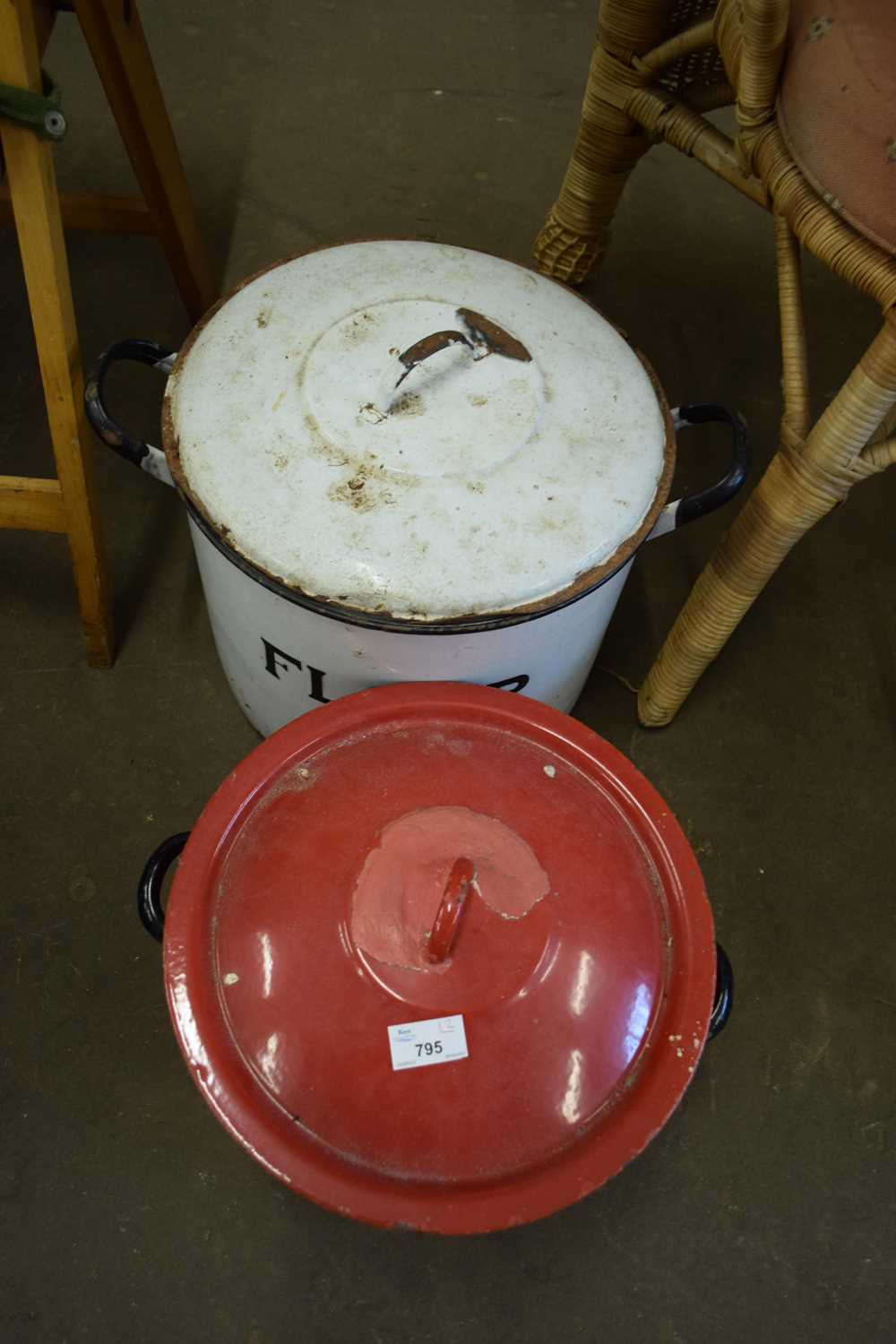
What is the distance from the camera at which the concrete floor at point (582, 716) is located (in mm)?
1055

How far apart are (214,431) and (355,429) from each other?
0.48 feet

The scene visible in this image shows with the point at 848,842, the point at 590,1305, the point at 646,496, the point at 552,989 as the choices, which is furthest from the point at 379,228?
the point at 590,1305

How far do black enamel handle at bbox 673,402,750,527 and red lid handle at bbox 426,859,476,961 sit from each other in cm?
50

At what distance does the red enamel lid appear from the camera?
2.44 ft

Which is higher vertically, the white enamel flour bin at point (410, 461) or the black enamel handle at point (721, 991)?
the white enamel flour bin at point (410, 461)

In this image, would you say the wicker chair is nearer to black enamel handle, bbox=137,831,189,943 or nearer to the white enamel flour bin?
the white enamel flour bin

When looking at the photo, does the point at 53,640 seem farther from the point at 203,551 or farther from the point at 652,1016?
the point at 652,1016

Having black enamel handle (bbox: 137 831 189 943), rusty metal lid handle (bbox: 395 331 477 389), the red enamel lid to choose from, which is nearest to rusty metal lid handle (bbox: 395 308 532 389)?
rusty metal lid handle (bbox: 395 331 477 389)

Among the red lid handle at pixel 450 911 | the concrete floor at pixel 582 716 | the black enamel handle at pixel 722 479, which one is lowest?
the concrete floor at pixel 582 716

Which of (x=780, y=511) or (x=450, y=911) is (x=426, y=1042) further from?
(x=780, y=511)

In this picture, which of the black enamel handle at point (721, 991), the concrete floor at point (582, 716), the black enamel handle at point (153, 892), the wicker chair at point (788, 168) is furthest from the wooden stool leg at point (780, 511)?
the black enamel handle at point (153, 892)

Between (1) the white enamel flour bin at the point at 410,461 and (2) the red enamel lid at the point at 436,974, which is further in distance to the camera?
(1) the white enamel flour bin at the point at 410,461

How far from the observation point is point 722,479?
1.04 meters

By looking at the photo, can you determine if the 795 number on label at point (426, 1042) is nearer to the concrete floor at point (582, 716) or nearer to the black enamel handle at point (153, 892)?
the black enamel handle at point (153, 892)
